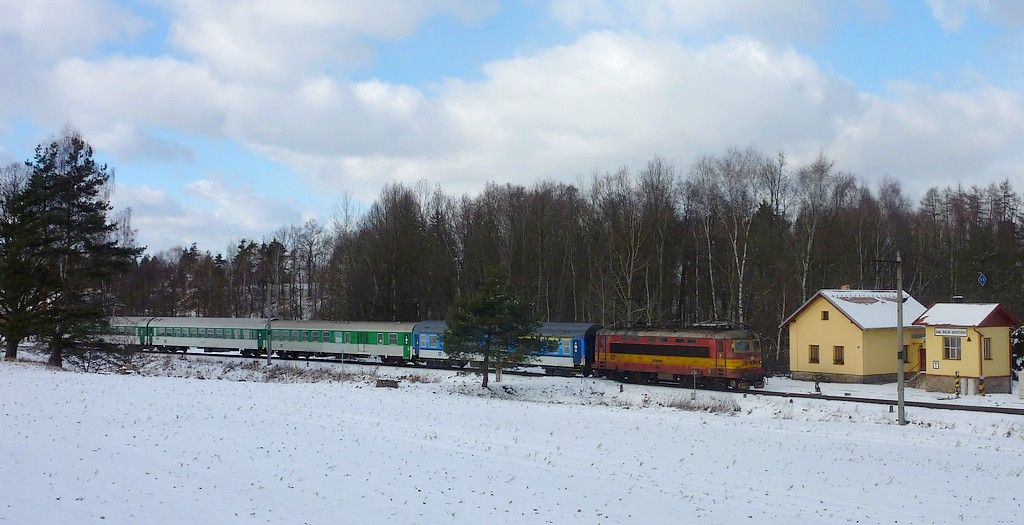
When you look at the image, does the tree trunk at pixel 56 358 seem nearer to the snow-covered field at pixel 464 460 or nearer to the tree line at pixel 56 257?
the tree line at pixel 56 257

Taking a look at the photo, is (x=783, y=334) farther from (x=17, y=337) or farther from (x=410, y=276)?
(x=17, y=337)

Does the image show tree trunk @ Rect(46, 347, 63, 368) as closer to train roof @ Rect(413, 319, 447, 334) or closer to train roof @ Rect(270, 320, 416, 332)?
train roof @ Rect(270, 320, 416, 332)

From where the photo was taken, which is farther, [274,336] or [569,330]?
[274,336]

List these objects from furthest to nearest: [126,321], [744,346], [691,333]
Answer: [126,321], [691,333], [744,346]

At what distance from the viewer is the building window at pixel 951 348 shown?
37.2 metres

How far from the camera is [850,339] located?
41906 mm

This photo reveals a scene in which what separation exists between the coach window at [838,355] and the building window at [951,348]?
5595 millimetres

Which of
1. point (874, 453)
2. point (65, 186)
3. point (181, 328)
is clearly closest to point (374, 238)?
point (181, 328)

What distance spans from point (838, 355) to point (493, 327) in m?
19.4

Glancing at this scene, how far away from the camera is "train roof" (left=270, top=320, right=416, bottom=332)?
51763mm

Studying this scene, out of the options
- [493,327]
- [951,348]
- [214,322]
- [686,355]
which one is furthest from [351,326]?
[951,348]

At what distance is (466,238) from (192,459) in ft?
187

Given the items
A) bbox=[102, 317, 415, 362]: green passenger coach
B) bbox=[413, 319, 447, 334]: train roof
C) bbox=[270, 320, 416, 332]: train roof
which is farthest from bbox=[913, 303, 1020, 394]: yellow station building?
bbox=[270, 320, 416, 332]: train roof

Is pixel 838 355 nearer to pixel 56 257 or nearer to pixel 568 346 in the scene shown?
pixel 568 346
